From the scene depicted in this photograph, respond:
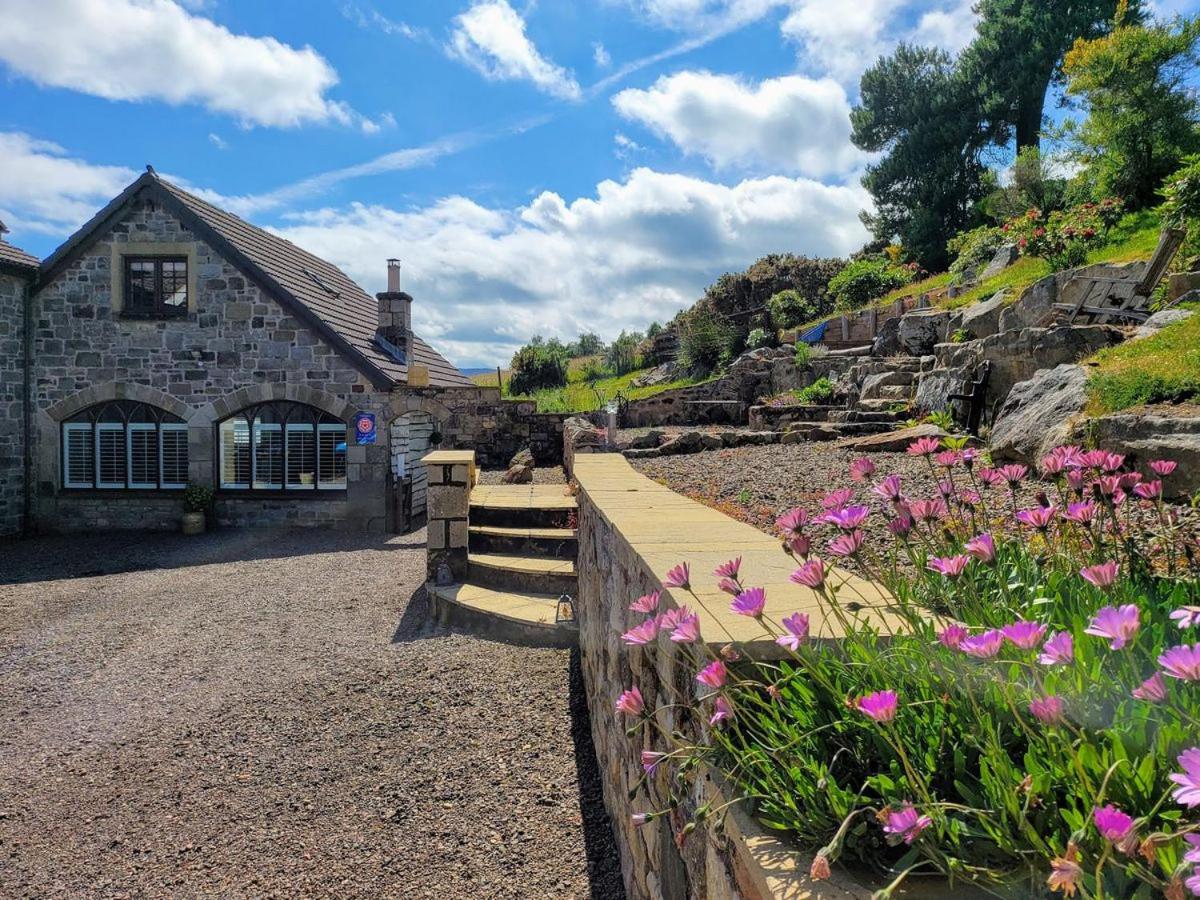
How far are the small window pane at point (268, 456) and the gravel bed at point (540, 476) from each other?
3.93m

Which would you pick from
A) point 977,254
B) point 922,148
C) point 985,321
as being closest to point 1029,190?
point 977,254

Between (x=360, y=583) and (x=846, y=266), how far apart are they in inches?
1123

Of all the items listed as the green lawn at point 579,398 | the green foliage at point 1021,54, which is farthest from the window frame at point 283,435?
the green foliage at point 1021,54

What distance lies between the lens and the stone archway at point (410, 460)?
13844mm

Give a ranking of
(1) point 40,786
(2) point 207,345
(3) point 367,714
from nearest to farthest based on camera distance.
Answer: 1. (1) point 40,786
2. (3) point 367,714
3. (2) point 207,345

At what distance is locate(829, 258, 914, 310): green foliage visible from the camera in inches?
1069

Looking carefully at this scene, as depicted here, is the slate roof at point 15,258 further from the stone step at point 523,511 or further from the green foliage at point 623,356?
the green foliage at point 623,356

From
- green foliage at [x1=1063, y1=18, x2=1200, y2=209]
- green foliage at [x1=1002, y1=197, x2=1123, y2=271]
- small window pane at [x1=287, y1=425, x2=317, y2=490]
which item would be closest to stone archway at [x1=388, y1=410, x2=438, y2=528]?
small window pane at [x1=287, y1=425, x2=317, y2=490]

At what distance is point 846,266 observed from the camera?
3195cm

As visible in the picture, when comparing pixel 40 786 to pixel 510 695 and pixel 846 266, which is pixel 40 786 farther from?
pixel 846 266

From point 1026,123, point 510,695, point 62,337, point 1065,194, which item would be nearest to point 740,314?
point 1065,194

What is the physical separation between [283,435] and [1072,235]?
56.8ft

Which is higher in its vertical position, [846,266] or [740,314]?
[846,266]

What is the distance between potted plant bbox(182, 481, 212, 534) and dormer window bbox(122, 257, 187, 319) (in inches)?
140
